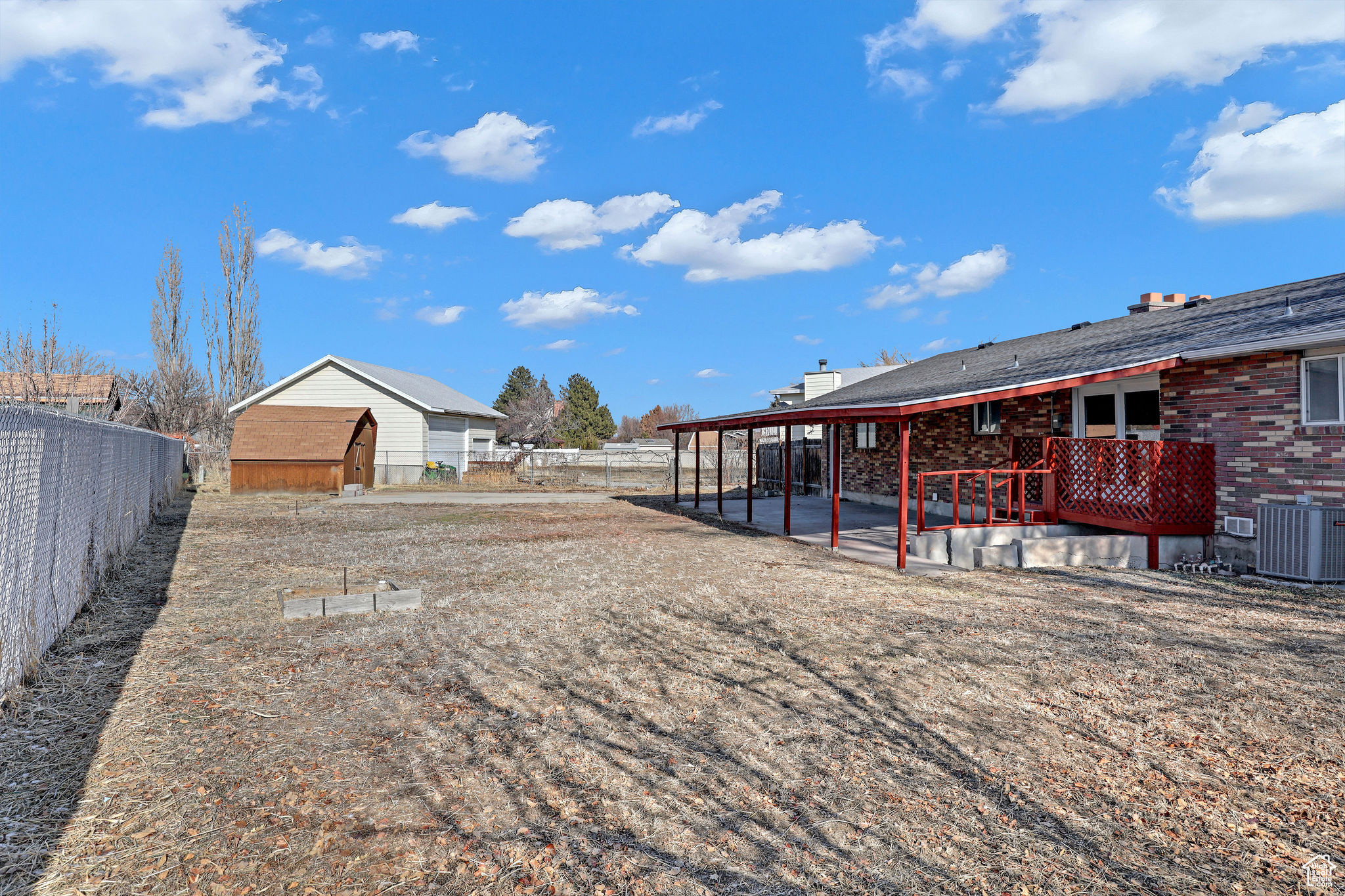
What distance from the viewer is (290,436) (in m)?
23.7

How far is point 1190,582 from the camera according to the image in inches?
354

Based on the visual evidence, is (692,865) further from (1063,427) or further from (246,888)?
(1063,427)

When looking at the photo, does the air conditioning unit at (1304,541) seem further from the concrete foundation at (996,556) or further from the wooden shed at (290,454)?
the wooden shed at (290,454)

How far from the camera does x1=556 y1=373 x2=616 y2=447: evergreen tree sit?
6650 centimetres

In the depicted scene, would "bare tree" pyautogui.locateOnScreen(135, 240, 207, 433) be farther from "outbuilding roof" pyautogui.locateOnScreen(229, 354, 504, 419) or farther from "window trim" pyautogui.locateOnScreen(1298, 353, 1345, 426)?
"window trim" pyautogui.locateOnScreen(1298, 353, 1345, 426)

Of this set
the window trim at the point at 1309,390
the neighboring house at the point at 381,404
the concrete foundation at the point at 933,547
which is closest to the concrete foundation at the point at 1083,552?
the concrete foundation at the point at 933,547

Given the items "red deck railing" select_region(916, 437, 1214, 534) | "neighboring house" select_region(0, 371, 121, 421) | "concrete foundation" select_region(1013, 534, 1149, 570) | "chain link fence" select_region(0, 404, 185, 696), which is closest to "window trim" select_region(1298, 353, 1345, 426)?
"red deck railing" select_region(916, 437, 1214, 534)

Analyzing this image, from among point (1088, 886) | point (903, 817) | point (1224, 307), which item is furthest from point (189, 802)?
point (1224, 307)

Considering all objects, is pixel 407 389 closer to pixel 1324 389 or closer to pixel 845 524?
pixel 845 524

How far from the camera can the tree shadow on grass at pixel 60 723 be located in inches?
124

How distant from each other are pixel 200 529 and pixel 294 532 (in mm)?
2170

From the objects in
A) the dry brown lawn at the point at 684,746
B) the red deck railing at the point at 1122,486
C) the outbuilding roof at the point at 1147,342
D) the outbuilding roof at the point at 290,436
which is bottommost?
the dry brown lawn at the point at 684,746

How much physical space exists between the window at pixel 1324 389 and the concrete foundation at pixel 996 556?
389 centimetres

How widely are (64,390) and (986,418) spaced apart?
33138 mm
